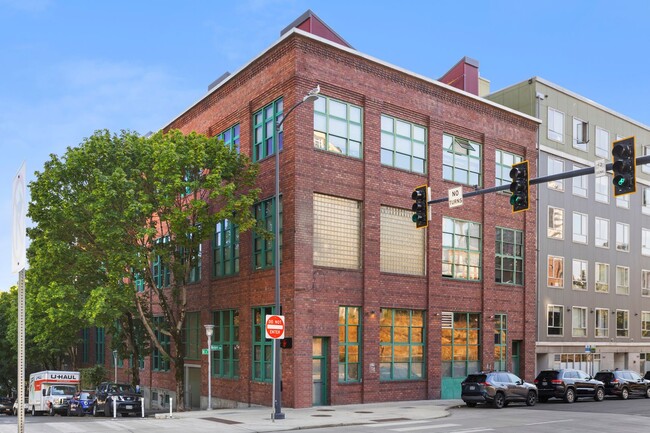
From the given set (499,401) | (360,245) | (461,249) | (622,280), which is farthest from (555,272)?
(360,245)

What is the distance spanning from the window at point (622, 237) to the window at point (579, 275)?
4.41 m

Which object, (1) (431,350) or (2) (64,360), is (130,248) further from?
(2) (64,360)

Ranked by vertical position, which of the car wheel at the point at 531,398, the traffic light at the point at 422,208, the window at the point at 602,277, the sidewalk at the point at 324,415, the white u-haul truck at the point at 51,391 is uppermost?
the traffic light at the point at 422,208

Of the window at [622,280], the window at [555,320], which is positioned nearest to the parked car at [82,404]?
the window at [555,320]

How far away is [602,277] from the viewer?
145 feet

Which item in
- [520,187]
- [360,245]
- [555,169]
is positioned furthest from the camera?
[555,169]

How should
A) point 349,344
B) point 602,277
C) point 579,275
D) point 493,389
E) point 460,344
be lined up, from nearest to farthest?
point 493,389 → point 349,344 → point 460,344 → point 579,275 → point 602,277

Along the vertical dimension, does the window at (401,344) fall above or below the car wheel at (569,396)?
above

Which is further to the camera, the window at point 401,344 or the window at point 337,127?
the window at point 401,344

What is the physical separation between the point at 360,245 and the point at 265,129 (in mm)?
6715

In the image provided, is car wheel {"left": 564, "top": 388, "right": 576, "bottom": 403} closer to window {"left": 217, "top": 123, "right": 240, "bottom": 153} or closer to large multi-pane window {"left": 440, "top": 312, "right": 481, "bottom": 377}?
large multi-pane window {"left": 440, "top": 312, "right": 481, "bottom": 377}

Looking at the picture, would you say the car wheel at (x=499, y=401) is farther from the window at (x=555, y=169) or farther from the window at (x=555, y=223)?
the window at (x=555, y=169)

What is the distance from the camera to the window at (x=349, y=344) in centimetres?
2884

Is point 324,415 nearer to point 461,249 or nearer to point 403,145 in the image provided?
point 461,249
